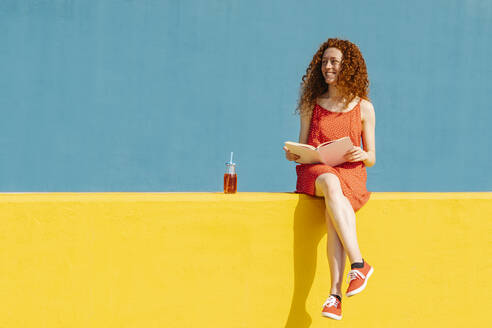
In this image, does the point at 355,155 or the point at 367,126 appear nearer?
the point at 355,155

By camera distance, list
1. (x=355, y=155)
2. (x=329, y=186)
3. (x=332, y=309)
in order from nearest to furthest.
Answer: (x=332, y=309) < (x=329, y=186) < (x=355, y=155)

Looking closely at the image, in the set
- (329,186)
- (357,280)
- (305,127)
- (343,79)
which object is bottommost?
(357,280)

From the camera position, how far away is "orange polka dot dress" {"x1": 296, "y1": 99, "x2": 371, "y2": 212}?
2.29m

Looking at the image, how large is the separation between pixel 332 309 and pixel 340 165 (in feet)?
2.10

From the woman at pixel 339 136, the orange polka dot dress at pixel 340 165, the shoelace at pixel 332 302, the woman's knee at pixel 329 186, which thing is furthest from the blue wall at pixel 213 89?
the shoelace at pixel 332 302

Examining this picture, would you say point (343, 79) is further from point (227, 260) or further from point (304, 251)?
point (227, 260)

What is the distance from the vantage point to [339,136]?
95.4 inches


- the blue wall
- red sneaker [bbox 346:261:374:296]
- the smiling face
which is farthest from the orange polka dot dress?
the blue wall

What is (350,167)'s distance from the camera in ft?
7.73

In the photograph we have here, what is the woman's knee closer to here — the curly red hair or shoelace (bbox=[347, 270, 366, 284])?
shoelace (bbox=[347, 270, 366, 284])

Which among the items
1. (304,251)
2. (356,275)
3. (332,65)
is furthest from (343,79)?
(356,275)

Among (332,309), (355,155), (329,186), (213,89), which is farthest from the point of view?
(213,89)

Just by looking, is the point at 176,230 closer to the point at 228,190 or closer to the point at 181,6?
the point at 228,190

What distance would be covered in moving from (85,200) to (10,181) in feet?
6.27
